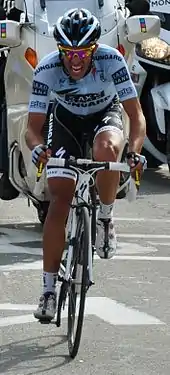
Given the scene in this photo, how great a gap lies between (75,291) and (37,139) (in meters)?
0.96

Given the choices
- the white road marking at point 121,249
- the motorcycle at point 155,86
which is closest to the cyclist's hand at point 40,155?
the white road marking at point 121,249

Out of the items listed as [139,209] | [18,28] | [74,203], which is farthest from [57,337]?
[139,209]

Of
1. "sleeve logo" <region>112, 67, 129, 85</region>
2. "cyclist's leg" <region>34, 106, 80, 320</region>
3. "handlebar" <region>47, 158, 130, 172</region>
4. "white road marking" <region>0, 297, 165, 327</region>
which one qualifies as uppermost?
"sleeve logo" <region>112, 67, 129, 85</region>

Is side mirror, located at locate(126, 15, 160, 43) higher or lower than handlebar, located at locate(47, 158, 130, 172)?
lower

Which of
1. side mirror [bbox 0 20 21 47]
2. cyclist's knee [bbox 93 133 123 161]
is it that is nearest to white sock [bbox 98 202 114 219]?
cyclist's knee [bbox 93 133 123 161]

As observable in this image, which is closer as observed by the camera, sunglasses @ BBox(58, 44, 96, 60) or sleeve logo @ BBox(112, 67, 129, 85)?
sunglasses @ BBox(58, 44, 96, 60)

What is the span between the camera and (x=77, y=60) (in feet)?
21.2

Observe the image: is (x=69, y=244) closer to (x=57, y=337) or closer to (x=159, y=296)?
(x=57, y=337)

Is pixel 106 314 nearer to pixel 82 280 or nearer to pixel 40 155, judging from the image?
pixel 82 280

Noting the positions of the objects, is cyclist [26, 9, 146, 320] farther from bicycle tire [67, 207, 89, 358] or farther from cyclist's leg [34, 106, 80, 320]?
bicycle tire [67, 207, 89, 358]

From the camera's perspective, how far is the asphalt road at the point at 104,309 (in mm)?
6176

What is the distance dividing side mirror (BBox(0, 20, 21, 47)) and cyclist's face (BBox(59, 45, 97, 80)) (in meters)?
3.52

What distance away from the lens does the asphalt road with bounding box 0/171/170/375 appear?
243 inches

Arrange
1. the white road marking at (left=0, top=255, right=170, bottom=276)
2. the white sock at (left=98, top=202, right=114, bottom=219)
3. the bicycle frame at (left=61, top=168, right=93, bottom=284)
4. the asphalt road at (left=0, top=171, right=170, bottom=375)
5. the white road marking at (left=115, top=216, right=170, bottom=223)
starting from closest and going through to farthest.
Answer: the asphalt road at (left=0, top=171, right=170, bottom=375) < the bicycle frame at (left=61, top=168, right=93, bottom=284) < the white sock at (left=98, top=202, right=114, bottom=219) < the white road marking at (left=0, top=255, right=170, bottom=276) < the white road marking at (left=115, top=216, right=170, bottom=223)
